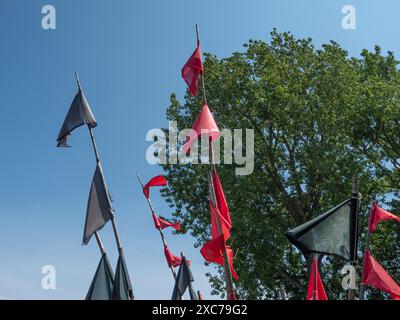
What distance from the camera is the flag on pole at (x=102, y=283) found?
654cm

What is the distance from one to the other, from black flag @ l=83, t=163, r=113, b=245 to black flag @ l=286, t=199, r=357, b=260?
2500 millimetres

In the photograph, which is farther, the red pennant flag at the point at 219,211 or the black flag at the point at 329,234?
the red pennant flag at the point at 219,211

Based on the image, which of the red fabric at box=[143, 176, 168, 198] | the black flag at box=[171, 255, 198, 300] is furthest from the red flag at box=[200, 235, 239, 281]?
the red fabric at box=[143, 176, 168, 198]

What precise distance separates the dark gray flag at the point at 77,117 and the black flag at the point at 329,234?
3.58 meters

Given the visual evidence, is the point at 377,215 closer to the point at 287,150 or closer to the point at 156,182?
the point at 156,182

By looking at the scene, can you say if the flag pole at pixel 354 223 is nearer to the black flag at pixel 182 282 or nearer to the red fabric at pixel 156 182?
the black flag at pixel 182 282

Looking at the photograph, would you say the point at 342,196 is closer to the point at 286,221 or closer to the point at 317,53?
the point at 286,221

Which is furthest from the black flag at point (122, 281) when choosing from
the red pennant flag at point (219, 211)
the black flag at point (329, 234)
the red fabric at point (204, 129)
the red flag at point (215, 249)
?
the black flag at point (329, 234)

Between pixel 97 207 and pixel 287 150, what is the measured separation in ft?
53.5

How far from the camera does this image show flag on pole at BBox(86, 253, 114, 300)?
654 centimetres

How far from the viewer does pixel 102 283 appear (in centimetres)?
662
